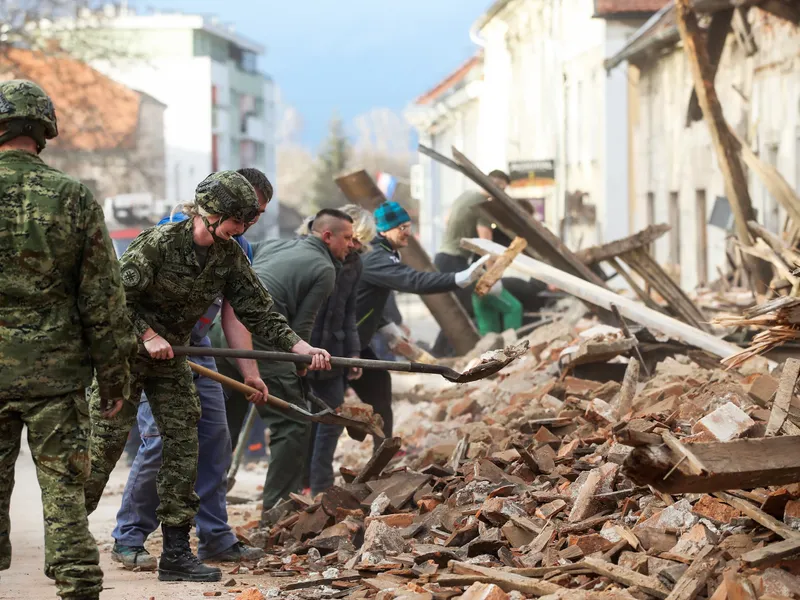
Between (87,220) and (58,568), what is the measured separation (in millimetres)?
1267

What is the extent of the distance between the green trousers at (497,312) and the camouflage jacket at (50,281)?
9.64 m

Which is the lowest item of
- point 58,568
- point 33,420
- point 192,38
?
point 58,568

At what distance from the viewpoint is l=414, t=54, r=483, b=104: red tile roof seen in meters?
59.3

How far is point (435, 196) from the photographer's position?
2453 inches

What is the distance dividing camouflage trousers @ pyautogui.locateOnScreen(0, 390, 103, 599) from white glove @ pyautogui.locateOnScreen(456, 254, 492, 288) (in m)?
5.24

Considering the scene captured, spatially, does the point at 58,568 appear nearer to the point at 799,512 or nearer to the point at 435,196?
the point at 799,512

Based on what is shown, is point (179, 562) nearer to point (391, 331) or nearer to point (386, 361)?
point (386, 361)

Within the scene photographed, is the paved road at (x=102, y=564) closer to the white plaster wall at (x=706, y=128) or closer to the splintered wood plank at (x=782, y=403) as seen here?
the splintered wood plank at (x=782, y=403)

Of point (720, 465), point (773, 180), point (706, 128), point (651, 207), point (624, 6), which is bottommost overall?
point (720, 465)

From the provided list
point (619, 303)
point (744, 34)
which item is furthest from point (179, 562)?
point (744, 34)

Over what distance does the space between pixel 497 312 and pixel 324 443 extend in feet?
19.3

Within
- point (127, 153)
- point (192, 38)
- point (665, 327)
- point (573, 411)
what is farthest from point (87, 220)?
point (192, 38)

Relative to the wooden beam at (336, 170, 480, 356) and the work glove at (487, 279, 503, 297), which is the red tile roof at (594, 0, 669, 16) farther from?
the work glove at (487, 279, 503, 297)

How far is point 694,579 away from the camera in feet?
17.4
